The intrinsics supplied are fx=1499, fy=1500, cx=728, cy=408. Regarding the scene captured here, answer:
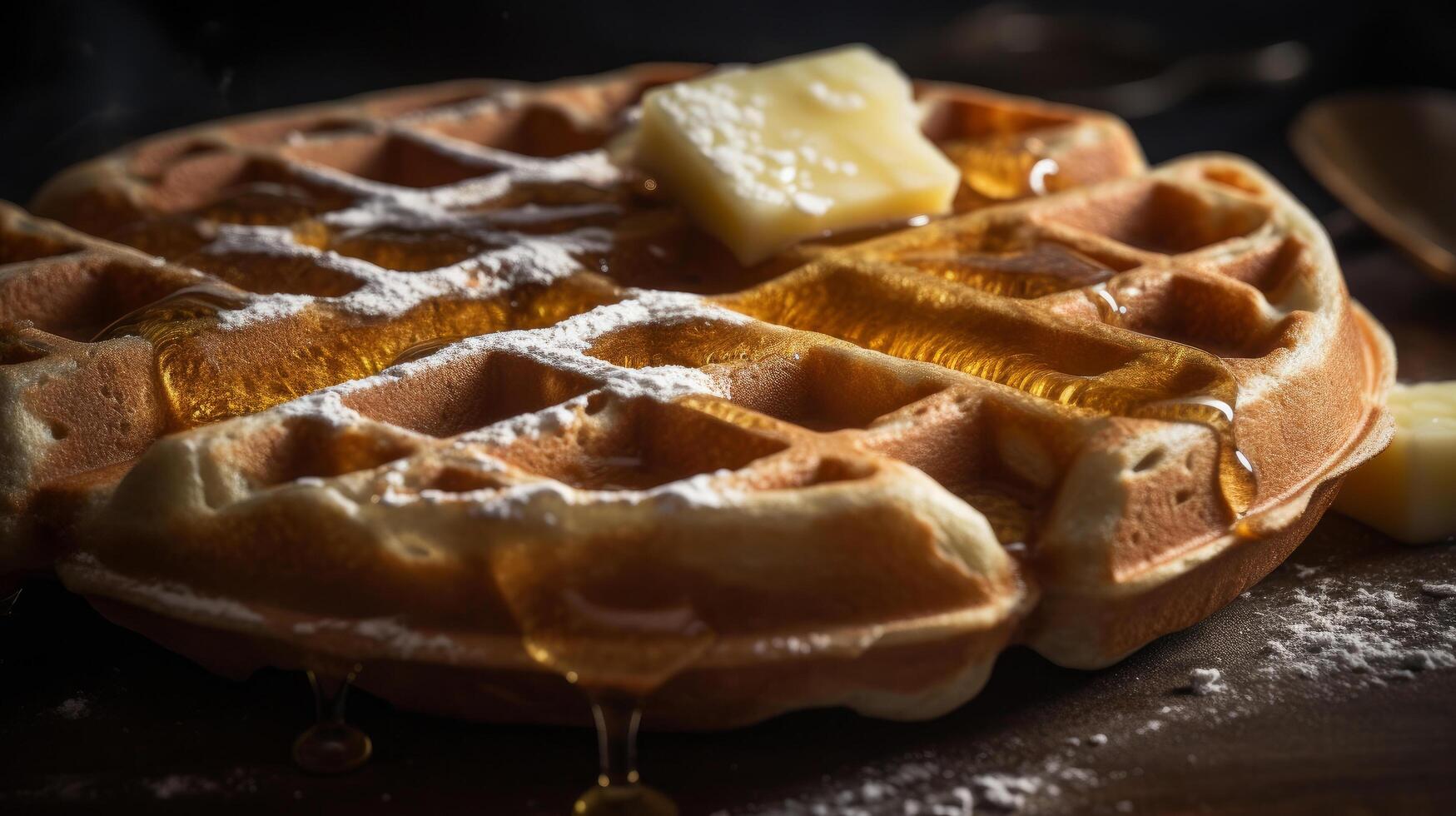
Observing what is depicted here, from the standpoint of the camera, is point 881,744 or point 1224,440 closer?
point 881,744

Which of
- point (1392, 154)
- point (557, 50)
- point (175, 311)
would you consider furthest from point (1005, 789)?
point (557, 50)

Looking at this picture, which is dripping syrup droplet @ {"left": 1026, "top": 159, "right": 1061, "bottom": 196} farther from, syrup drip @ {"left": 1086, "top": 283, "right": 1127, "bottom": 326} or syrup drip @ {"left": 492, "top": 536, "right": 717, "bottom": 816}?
syrup drip @ {"left": 492, "top": 536, "right": 717, "bottom": 816}

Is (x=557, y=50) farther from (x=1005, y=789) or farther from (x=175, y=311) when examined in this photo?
(x=1005, y=789)

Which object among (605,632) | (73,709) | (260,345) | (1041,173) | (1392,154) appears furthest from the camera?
(1392,154)

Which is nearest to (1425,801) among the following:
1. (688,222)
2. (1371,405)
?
(1371,405)

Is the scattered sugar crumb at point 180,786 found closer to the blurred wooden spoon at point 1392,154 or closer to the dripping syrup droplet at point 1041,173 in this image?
the dripping syrup droplet at point 1041,173

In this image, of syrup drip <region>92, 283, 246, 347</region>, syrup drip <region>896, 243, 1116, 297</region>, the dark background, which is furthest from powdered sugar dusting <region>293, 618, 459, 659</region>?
the dark background

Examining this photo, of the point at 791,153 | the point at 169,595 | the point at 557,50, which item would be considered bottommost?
the point at 557,50

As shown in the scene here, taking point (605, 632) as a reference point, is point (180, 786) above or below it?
below
